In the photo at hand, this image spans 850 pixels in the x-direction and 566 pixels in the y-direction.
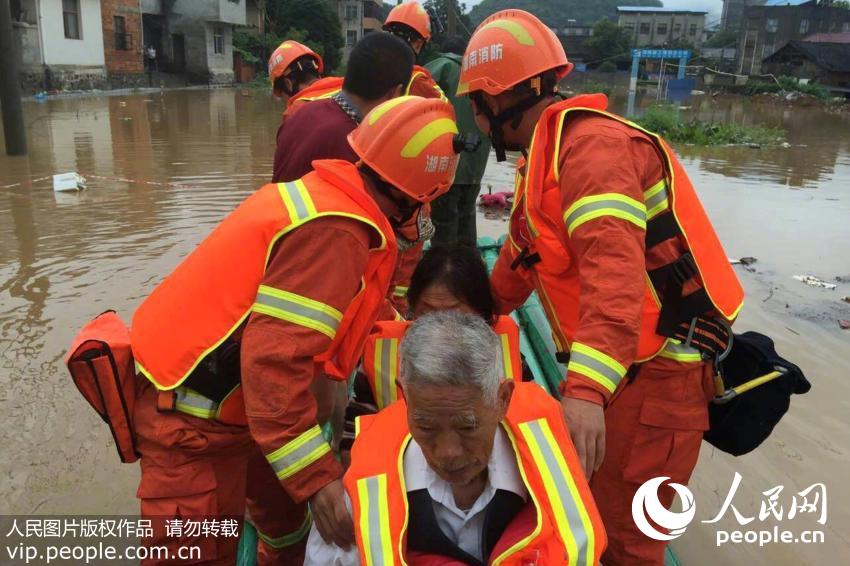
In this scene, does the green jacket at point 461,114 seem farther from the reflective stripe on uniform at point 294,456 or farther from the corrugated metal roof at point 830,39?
the corrugated metal roof at point 830,39

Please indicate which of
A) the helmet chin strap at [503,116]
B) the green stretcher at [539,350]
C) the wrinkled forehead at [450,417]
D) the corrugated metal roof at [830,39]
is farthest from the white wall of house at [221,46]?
the corrugated metal roof at [830,39]

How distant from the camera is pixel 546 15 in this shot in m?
97.7

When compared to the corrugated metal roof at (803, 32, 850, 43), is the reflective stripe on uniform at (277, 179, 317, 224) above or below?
below

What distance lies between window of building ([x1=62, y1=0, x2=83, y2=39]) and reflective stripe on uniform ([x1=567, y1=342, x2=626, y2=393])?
26.7 meters

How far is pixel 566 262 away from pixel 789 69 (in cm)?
Answer: 4901

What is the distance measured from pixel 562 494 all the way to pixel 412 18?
13.3 feet

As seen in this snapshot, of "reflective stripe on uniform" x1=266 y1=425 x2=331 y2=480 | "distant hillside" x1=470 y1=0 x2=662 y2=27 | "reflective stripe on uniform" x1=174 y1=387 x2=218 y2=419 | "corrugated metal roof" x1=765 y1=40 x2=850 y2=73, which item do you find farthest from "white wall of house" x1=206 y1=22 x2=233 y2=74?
"distant hillside" x1=470 y1=0 x2=662 y2=27

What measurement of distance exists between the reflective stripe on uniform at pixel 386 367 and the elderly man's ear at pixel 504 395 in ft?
3.18

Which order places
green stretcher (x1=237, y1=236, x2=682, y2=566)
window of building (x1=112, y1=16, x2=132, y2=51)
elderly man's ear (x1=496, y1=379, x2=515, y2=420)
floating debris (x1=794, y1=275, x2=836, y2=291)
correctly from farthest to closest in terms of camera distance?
window of building (x1=112, y1=16, x2=132, y2=51)
floating debris (x1=794, y1=275, x2=836, y2=291)
green stretcher (x1=237, y1=236, x2=682, y2=566)
elderly man's ear (x1=496, y1=379, x2=515, y2=420)

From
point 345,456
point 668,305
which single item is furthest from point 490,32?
point 345,456

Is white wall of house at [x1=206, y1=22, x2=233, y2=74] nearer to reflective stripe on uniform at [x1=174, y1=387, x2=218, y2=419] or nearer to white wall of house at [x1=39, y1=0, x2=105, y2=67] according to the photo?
white wall of house at [x1=39, y1=0, x2=105, y2=67]

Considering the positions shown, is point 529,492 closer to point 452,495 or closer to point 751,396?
point 452,495

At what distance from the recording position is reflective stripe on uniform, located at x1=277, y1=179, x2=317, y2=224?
63.9 inches

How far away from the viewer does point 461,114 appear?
4.72 m
